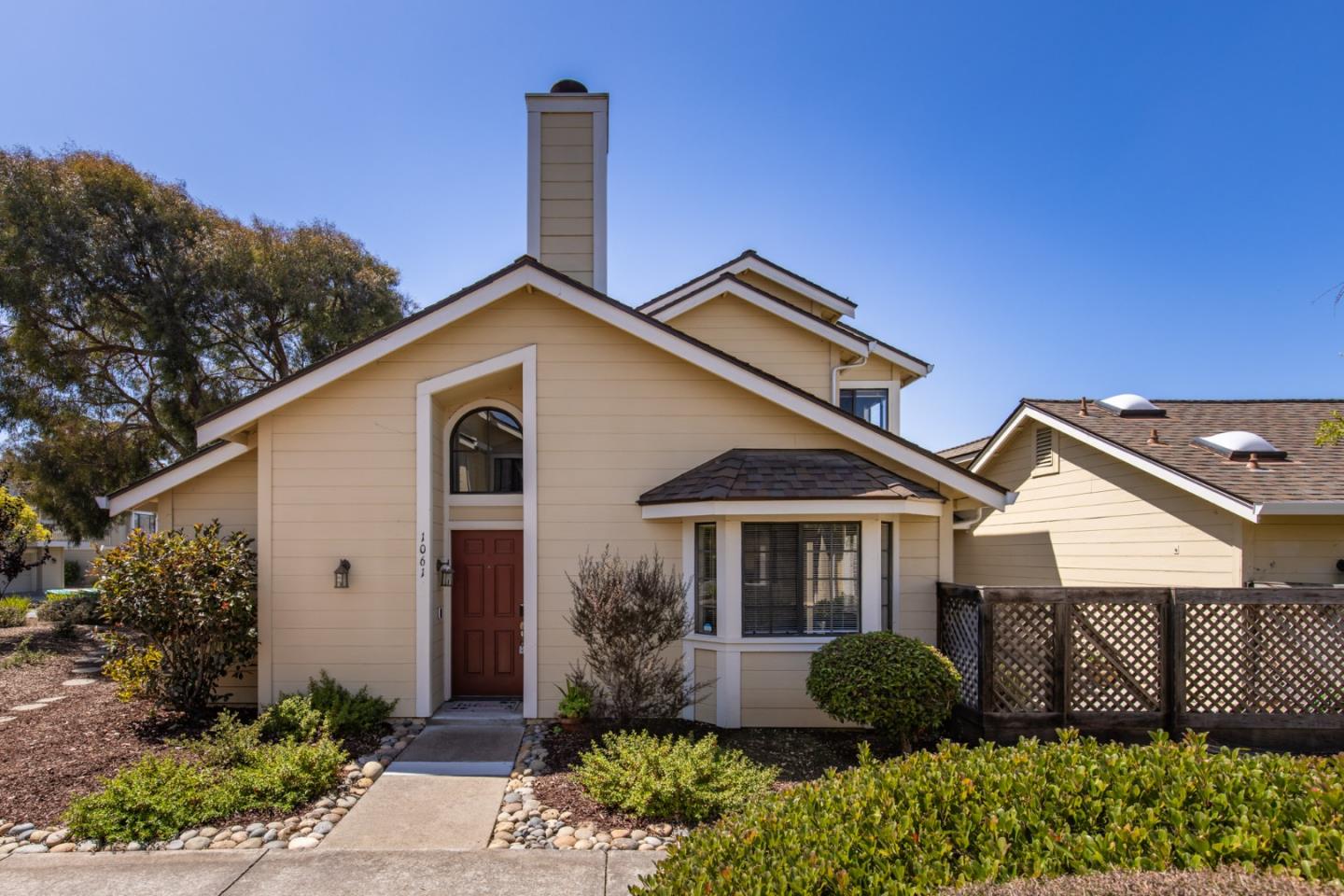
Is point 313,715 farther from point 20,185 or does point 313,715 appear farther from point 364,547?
point 20,185

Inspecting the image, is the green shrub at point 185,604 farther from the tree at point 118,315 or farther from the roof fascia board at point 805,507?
the tree at point 118,315

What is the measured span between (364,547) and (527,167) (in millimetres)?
5284

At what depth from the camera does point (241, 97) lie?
39.2 feet

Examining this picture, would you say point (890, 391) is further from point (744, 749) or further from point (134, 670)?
point (134, 670)

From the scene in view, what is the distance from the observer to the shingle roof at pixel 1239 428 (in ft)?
26.6

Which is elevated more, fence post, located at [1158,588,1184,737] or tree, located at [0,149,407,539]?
tree, located at [0,149,407,539]

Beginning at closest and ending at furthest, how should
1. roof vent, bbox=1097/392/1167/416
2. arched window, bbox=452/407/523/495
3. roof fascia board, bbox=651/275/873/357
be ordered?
arched window, bbox=452/407/523/495
roof vent, bbox=1097/392/1167/416
roof fascia board, bbox=651/275/873/357

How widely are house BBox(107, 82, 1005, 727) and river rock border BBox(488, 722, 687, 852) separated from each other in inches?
91.2

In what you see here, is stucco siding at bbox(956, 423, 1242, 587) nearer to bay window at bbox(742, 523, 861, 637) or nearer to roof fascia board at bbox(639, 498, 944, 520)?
roof fascia board at bbox(639, 498, 944, 520)

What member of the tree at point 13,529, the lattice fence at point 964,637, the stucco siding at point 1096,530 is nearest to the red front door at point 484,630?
the lattice fence at point 964,637

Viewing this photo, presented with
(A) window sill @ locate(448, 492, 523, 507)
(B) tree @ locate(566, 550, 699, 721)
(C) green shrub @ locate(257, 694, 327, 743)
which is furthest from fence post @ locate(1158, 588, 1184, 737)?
(C) green shrub @ locate(257, 694, 327, 743)

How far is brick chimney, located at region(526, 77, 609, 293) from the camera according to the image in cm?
920

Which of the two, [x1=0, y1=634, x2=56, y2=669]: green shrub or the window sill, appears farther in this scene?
[x1=0, y1=634, x2=56, y2=669]: green shrub

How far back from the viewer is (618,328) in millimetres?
8305
